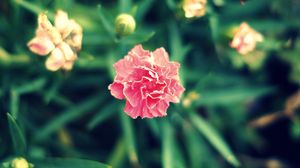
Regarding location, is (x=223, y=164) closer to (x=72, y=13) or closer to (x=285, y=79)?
(x=285, y=79)

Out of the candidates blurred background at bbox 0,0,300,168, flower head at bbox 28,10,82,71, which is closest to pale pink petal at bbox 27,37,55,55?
flower head at bbox 28,10,82,71

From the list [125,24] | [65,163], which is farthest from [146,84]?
[65,163]

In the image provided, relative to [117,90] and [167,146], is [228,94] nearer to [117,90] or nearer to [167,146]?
[167,146]

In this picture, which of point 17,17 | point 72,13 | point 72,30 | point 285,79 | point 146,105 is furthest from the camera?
point 285,79

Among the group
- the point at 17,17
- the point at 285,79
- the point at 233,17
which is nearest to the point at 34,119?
the point at 17,17

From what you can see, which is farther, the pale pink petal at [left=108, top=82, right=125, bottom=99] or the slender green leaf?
the slender green leaf

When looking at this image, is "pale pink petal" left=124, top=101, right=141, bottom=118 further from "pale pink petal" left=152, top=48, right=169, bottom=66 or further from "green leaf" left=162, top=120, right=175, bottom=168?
"green leaf" left=162, top=120, right=175, bottom=168
